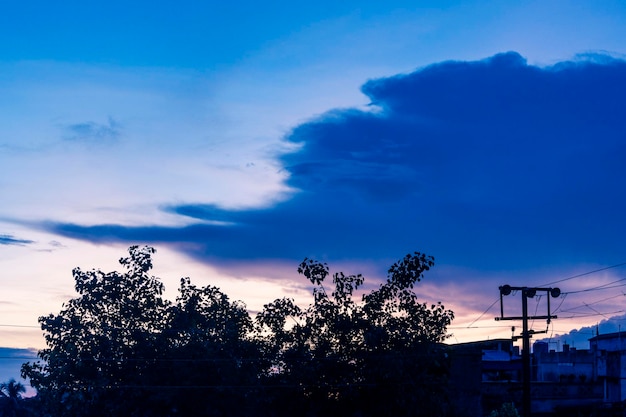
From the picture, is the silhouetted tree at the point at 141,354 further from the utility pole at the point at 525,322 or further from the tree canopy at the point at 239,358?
the utility pole at the point at 525,322

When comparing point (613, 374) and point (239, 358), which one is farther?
point (613, 374)

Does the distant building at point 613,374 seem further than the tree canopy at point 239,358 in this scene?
Yes

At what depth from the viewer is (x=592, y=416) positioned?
188 feet

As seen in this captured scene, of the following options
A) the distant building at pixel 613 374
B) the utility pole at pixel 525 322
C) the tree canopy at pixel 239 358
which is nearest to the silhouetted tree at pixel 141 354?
the tree canopy at pixel 239 358

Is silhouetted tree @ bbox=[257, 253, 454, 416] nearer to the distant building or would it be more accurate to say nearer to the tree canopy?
the tree canopy

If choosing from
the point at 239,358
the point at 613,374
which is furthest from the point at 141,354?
the point at 613,374

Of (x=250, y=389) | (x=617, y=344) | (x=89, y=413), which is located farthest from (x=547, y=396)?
(x=89, y=413)

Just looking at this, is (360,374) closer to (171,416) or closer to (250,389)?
(250,389)

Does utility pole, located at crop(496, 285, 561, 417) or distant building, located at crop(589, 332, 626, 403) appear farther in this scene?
distant building, located at crop(589, 332, 626, 403)

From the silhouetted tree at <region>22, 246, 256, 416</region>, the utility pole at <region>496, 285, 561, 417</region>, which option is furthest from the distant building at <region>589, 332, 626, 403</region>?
the silhouetted tree at <region>22, 246, 256, 416</region>

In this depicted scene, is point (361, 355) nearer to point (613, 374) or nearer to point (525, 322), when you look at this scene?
point (525, 322)

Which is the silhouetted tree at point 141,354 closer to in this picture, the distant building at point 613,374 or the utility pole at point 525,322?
the utility pole at point 525,322

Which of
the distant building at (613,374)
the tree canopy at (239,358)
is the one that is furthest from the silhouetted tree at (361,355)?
the distant building at (613,374)

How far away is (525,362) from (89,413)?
20952 mm
